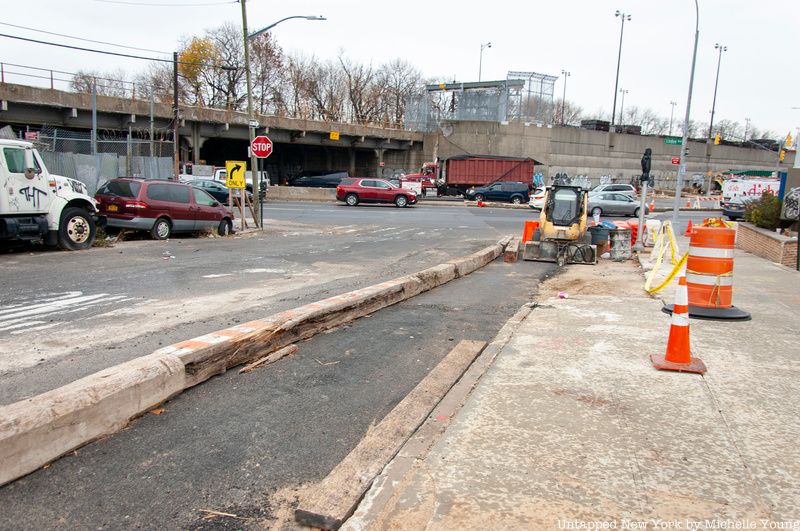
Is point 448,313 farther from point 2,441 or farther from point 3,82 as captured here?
point 3,82

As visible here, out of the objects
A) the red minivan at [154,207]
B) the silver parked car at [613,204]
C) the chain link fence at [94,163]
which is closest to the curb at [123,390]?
the chain link fence at [94,163]

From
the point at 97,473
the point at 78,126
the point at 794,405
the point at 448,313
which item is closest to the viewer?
the point at 97,473

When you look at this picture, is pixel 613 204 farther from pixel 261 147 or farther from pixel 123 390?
pixel 123 390

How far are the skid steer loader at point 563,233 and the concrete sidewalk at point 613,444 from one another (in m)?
8.25

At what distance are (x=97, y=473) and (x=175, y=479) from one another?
1.64 ft

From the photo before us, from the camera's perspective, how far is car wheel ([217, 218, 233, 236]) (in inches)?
751

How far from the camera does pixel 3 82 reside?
32906 millimetres

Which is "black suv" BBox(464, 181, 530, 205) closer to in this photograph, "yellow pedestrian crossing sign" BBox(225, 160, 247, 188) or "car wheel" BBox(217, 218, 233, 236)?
"yellow pedestrian crossing sign" BBox(225, 160, 247, 188)

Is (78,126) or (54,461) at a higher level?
(78,126)

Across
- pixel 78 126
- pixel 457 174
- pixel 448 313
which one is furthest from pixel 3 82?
pixel 448 313

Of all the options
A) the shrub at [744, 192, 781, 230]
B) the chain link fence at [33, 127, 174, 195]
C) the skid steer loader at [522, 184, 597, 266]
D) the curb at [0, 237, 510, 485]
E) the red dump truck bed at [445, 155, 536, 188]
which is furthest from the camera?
the red dump truck bed at [445, 155, 536, 188]

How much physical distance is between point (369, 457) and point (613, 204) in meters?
32.9

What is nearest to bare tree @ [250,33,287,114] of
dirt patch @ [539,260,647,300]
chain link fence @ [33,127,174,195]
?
chain link fence @ [33,127,174,195]

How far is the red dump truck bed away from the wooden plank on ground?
146 ft
